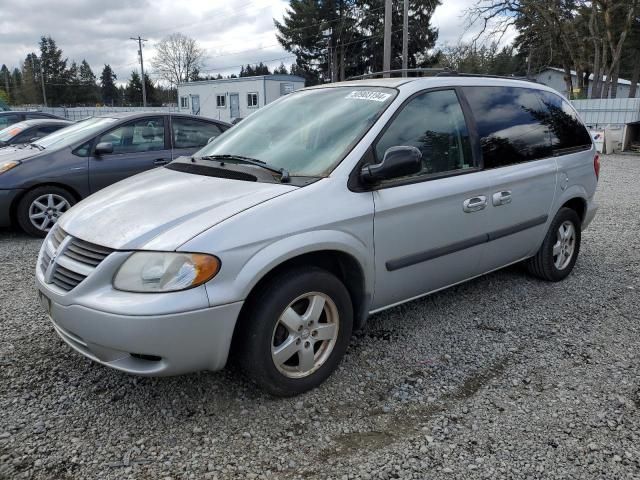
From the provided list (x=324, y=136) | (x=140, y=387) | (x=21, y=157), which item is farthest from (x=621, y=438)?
(x=21, y=157)

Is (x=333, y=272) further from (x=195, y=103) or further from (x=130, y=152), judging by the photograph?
(x=195, y=103)

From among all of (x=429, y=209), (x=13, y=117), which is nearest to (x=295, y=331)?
(x=429, y=209)

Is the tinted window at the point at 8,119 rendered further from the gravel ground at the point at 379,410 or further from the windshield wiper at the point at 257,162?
the windshield wiper at the point at 257,162

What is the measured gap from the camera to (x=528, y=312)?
407 cm

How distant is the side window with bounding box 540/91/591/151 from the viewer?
14.5ft

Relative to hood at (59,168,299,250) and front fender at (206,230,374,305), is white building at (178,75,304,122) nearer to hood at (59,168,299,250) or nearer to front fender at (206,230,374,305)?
hood at (59,168,299,250)

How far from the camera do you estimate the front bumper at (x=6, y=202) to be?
5.88m

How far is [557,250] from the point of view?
4.64m

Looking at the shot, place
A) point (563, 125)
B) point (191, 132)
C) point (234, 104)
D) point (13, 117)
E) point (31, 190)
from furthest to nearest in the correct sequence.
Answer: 1. point (234, 104)
2. point (13, 117)
3. point (191, 132)
4. point (31, 190)
5. point (563, 125)

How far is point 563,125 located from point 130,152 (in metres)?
4.99

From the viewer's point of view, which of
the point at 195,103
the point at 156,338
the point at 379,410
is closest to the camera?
the point at 156,338

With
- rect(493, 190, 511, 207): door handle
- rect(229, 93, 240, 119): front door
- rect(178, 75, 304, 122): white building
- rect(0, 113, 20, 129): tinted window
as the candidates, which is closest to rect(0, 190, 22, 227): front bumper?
rect(493, 190, 511, 207): door handle

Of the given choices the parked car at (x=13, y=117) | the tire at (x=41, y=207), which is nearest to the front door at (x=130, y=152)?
the tire at (x=41, y=207)

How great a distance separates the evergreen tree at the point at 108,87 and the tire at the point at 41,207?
292 ft
